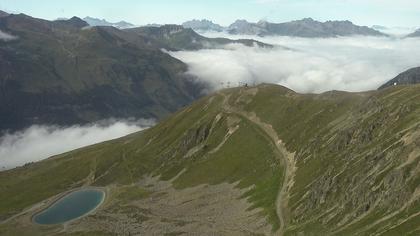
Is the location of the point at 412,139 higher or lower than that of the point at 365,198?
higher

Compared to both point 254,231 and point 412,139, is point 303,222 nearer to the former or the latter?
point 254,231

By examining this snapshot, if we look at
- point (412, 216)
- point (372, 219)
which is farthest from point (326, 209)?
point (412, 216)

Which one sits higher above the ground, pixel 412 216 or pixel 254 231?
pixel 412 216

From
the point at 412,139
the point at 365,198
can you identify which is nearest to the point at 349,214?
the point at 365,198

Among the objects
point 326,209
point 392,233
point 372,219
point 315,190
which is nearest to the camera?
point 392,233

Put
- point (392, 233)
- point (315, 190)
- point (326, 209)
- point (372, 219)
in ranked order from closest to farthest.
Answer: point (392, 233), point (372, 219), point (326, 209), point (315, 190)

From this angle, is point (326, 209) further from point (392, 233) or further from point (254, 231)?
point (392, 233)

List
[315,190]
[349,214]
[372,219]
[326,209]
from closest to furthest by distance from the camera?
[372,219]
[349,214]
[326,209]
[315,190]

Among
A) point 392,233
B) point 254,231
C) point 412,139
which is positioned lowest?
point 254,231

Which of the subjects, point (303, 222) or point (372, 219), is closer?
point (372, 219)
